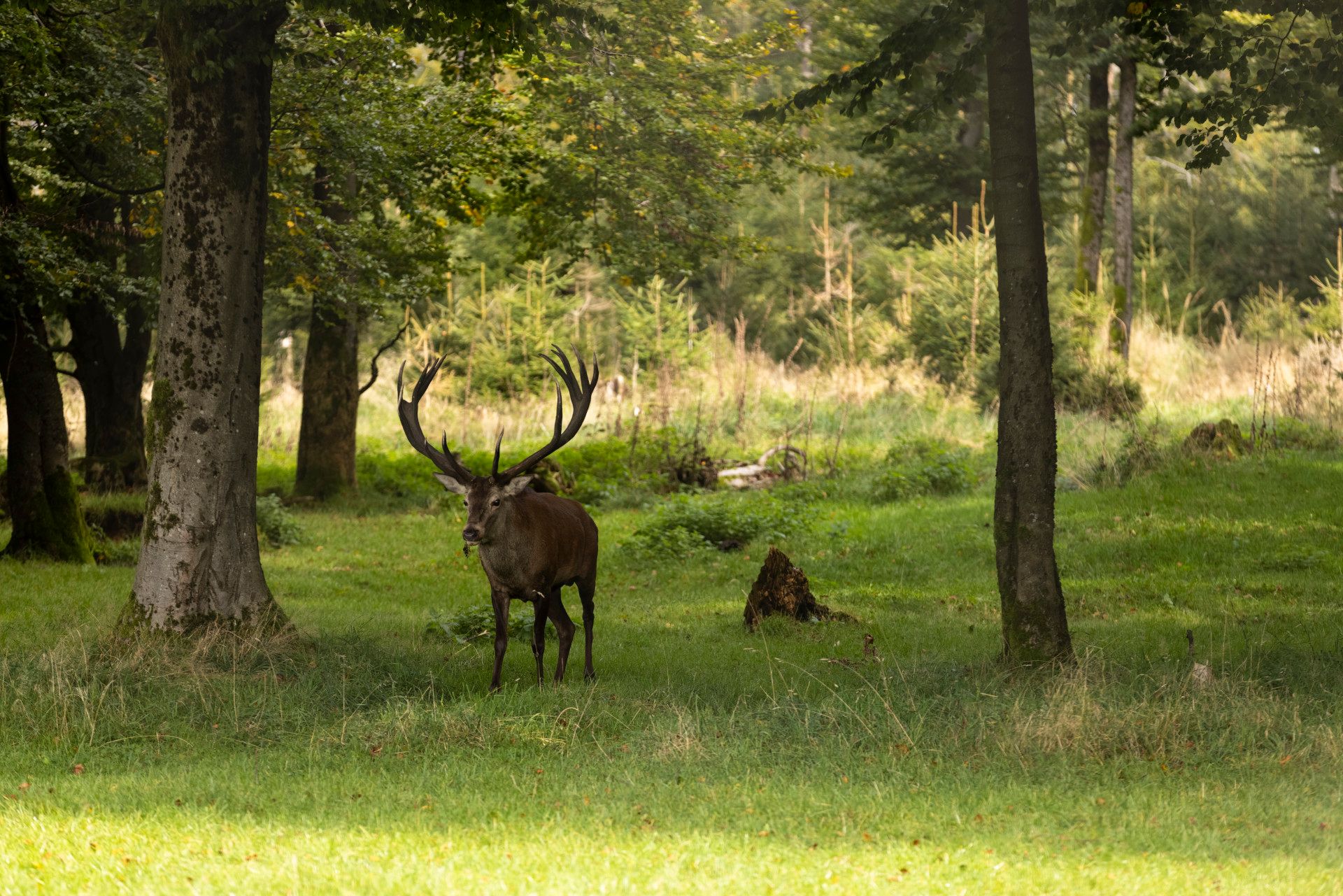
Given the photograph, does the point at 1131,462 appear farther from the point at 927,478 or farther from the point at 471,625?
the point at 471,625

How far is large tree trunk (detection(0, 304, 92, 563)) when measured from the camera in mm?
14305

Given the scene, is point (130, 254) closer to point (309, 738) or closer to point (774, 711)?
point (309, 738)

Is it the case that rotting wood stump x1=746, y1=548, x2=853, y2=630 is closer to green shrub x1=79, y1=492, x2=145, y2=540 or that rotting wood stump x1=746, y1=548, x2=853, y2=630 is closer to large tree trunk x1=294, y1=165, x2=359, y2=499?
green shrub x1=79, y1=492, x2=145, y2=540

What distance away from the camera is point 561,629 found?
396 inches

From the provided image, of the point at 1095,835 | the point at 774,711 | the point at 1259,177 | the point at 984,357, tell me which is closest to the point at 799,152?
the point at 984,357

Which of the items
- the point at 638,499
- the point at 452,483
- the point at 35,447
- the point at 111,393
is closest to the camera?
the point at 452,483

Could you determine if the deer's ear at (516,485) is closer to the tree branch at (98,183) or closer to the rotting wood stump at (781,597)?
the rotting wood stump at (781,597)

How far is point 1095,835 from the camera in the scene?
6000mm

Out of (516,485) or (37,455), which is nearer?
(516,485)

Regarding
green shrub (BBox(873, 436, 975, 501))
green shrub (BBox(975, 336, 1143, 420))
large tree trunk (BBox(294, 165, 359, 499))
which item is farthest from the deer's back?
green shrub (BBox(975, 336, 1143, 420))

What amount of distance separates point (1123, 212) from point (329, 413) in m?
15.3

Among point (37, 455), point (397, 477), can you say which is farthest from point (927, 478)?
point (37, 455)

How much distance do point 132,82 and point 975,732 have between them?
1096 cm

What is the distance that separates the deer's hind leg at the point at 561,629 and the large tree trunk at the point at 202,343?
2.14m
